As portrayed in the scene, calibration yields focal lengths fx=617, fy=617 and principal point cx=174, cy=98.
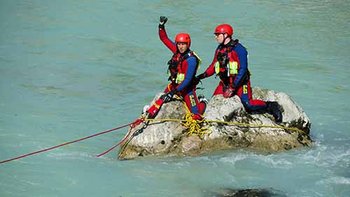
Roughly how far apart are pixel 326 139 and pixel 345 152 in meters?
0.76

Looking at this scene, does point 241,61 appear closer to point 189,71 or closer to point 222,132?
point 189,71

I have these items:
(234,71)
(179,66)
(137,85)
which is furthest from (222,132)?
(137,85)

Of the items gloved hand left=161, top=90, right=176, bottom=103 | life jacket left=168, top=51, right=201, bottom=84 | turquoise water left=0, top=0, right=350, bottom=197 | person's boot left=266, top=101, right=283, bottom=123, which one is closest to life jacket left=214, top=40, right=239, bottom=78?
life jacket left=168, top=51, right=201, bottom=84

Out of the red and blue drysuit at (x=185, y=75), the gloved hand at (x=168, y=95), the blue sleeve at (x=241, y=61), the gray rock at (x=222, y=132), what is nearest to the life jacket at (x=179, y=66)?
the red and blue drysuit at (x=185, y=75)

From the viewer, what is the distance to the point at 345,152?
1102 centimetres

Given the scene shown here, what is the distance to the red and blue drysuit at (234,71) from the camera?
10695mm

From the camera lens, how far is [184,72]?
10.6 meters

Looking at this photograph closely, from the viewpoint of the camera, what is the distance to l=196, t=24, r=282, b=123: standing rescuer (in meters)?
10.7

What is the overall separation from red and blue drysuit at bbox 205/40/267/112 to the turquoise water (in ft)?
3.37

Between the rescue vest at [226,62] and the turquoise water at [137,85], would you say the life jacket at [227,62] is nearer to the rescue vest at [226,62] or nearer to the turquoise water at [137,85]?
the rescue vest at [226,62]

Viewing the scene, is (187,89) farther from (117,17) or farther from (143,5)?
(143,5)

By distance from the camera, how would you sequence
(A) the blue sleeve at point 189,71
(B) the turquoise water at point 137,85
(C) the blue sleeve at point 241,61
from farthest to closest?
(C) the blue sleeve at point 241,61 < (A) the blue sleeve at point 189,71 < (B) the turquoise water at point 137,85

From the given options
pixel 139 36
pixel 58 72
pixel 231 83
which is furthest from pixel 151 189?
pixel 139 36

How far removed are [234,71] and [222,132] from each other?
108cm
